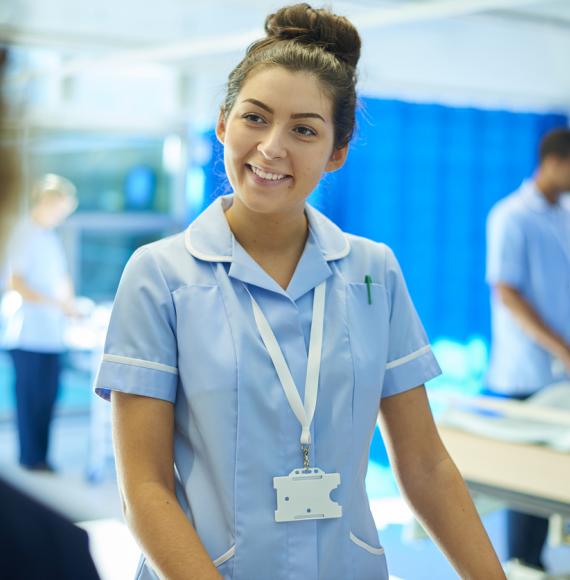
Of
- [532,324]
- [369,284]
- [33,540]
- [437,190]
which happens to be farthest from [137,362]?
[437,190]

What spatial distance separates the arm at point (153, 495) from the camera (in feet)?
3.93

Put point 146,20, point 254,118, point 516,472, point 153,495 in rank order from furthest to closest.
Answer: point 146,20 < point 516,472 < point 254,118 < point 153,495

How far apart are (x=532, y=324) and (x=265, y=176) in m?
2.44

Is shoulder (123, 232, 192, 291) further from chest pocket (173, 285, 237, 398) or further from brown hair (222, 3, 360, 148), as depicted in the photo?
brown hair (222, 3, 360, 148)

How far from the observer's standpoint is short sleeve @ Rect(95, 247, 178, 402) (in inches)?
48.5

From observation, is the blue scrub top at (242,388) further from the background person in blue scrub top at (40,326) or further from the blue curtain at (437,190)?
the background person in blue scrub top at (40,326)

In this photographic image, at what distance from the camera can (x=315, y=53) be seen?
1.33 m

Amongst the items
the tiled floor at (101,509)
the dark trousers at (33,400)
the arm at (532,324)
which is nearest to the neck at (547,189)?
the arm at (532,324)

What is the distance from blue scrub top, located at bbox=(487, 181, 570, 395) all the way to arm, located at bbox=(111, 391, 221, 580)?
8.41ft

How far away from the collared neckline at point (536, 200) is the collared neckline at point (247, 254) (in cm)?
238

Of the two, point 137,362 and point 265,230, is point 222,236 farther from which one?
point 137,362

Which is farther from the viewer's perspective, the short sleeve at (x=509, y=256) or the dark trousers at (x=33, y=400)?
the dark trousers at (x=33, y=400)

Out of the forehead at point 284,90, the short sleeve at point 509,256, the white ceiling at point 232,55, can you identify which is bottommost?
the short sleeve at point 509,256

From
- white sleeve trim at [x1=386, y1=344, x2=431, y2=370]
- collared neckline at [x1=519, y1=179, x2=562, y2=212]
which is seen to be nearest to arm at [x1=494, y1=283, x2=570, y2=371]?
collared neckline at [x1=519, y1=179, x2=562, y2=212]
